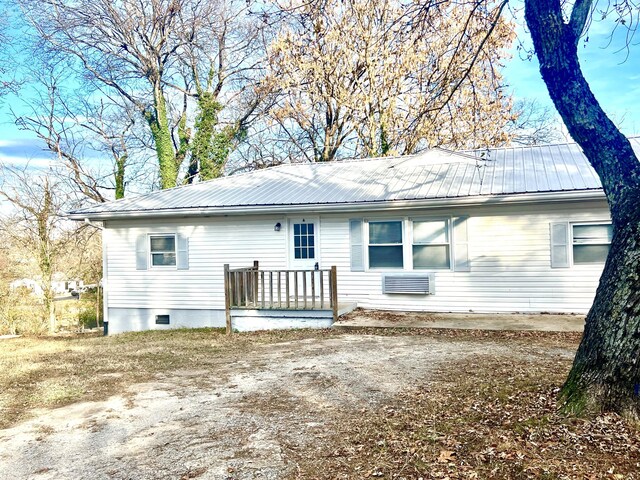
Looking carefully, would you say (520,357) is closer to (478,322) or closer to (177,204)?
(478,322)

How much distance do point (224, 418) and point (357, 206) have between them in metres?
6.46

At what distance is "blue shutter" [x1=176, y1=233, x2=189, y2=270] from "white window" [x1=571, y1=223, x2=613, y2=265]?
8.52 meters

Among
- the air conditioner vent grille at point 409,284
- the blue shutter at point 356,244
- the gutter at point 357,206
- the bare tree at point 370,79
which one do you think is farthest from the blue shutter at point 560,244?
the bare tree at point 370,79

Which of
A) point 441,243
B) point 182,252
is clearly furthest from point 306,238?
point 182,252

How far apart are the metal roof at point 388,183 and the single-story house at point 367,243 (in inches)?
1.8

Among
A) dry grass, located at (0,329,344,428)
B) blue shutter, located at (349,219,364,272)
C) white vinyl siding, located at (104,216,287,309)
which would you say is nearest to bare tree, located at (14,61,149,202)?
white vinyl siding, located at (104,216,287,309)

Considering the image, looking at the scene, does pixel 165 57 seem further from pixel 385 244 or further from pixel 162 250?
pixel 385 244

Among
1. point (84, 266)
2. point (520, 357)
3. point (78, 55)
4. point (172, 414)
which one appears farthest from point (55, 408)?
point (78, 55)

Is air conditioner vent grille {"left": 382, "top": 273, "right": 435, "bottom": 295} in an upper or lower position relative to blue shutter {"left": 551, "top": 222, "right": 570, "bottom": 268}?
lower

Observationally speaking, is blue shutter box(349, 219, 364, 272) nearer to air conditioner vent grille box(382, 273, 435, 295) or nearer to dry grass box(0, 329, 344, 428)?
air conditioner vent grille box(382, 273, 435, 295)

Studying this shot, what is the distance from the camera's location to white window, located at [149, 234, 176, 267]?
467 inches

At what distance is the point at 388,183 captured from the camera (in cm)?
1123

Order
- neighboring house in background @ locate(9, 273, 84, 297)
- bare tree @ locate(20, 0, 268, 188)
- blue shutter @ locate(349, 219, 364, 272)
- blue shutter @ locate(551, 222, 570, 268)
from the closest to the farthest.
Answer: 1. blue shutter @ locate(551, 222, 570, 268)
2. blue shutter @ locate(349, 219, 364, 272)
3. neighboring house in background @ locate(9, 273, 84, 297)
4. bare tree @ locate(20, 0, 268, 188)

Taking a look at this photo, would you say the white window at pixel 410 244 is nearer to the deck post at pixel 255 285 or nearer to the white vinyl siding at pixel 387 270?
the white vinyl siding at pixel 387 270
